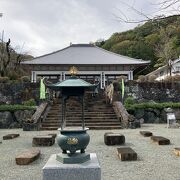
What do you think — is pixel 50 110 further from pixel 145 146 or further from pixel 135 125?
pixel 145 146

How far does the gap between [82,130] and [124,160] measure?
2.91 m

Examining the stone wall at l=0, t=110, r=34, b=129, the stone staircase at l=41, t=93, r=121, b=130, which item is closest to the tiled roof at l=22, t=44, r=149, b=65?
the stone staircase at l=41, t=93, r=121, b=130

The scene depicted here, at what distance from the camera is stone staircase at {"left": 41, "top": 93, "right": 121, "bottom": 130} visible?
56.0 feet

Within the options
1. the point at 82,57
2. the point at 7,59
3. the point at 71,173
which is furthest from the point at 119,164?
the point at 7,59

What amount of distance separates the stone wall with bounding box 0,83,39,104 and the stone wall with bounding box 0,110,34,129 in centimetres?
491

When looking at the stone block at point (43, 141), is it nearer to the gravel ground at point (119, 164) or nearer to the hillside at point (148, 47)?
the gravel ground at point (119, 164)

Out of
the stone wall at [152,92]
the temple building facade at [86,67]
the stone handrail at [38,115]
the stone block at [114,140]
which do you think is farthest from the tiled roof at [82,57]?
the stone block at [114,140]

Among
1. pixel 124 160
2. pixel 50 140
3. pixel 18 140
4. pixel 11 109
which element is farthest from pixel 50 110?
pixel 124 160

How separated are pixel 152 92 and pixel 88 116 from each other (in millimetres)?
8211

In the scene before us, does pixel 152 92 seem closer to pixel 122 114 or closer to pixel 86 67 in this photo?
pixel 122 114

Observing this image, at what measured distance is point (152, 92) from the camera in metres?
25.1

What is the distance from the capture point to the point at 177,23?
501cm

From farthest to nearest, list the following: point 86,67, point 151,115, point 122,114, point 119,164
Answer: point 86,67
point 151,115
point 122,114
point 119,164

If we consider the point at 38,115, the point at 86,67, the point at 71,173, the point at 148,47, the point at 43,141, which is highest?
the point at 148,47
